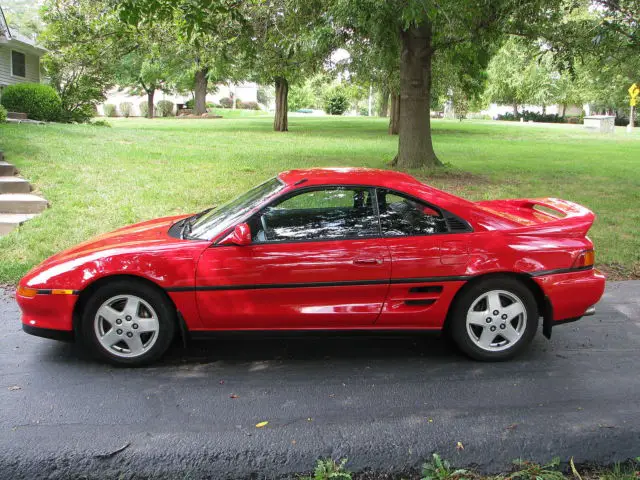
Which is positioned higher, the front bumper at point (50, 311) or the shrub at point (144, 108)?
the shrub at point (144, 108)

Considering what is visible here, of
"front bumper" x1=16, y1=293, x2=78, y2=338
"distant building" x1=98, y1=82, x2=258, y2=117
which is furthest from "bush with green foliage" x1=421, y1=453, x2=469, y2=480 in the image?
"distant building" x1=98, y1=82, x2=258, y2=117

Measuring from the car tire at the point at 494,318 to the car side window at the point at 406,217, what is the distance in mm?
524

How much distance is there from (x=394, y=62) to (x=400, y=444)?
1531cm

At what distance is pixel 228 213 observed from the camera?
468cm

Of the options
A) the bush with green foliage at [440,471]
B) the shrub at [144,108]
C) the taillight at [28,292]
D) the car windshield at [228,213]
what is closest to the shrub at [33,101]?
the car windshield at [228,213]

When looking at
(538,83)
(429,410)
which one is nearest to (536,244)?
(429,410)

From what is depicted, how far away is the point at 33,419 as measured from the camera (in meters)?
3.62

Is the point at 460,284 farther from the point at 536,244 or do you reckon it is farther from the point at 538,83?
the point at 538,83

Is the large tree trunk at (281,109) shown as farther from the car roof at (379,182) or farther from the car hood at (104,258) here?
the car hood at (104,258)

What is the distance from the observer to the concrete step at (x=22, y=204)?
898cm

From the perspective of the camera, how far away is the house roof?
25078 millimetres

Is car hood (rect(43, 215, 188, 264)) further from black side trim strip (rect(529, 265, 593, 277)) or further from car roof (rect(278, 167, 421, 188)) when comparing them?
black side trim strip (rect(529, 265, 593, 277))

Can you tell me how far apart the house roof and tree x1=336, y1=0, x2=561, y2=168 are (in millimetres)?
18119

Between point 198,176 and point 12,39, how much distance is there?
20798 millimetres
